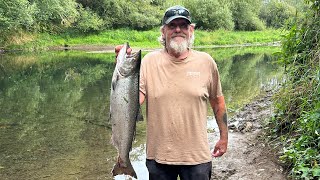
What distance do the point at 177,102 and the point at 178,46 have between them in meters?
0.49

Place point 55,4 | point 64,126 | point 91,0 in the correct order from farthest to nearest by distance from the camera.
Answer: point 91,0
point 55,4
point 64,126

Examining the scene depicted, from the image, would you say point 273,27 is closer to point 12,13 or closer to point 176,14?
point 12,13

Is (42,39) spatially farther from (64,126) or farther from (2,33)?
(64,126)

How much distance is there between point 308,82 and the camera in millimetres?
6270

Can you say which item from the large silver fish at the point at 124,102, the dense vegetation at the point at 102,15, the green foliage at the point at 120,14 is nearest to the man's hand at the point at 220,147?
the large silver fish at the point at 124,102

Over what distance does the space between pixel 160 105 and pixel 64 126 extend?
652cm

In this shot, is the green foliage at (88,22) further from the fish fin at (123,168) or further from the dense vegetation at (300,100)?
the fish fin at (123,168)

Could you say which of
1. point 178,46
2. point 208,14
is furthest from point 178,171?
point 208,14

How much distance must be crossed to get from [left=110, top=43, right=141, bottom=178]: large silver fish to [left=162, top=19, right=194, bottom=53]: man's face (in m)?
0.41

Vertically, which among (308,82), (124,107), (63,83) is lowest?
(63,83)

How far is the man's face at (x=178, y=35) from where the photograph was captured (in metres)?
3.52

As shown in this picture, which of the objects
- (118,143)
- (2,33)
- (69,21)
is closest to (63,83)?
(118,143)

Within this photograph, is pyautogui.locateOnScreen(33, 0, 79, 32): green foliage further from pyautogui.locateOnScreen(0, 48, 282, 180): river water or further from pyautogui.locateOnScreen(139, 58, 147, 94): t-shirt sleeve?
pyautogui.locateOnScreen(139, 58, 147, 94): t-shirt sleeve

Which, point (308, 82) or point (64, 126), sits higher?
point (308, 82)
